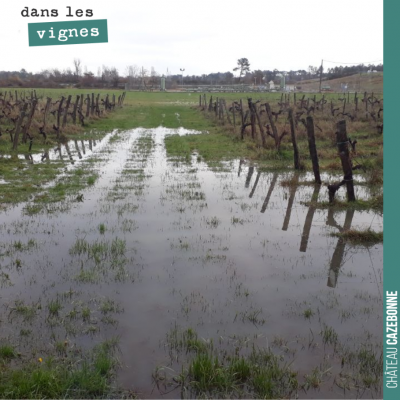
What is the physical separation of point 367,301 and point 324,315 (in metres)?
0.70

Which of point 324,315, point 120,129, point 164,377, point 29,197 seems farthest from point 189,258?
point 120,129

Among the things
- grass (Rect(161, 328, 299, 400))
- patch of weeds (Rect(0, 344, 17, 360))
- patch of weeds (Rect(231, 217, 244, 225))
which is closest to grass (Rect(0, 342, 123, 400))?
patch of weeds (Rect(0, 344, 17, 360))

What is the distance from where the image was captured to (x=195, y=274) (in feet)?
19.7

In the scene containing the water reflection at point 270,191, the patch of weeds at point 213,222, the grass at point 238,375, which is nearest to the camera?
the grass at point 238,375

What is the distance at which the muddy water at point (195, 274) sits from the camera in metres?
4.46

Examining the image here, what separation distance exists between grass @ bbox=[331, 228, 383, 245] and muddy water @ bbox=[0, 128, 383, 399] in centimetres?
19

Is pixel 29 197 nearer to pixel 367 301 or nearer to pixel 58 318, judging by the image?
pixel 58 318

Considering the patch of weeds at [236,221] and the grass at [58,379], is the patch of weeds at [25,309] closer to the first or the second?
the grass at [58,379]

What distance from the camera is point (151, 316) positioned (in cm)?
489

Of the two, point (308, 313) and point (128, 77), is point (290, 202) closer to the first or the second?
point (308, 313)

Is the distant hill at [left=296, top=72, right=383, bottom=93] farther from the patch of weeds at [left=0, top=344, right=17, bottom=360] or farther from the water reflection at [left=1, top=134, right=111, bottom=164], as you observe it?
the patch of weeds at [left=0, top=344, right=17, bottom=360]

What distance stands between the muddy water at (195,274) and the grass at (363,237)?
0.63ft

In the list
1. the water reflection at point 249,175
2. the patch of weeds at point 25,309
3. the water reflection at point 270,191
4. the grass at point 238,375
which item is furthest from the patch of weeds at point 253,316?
the water reflection at point 249,175

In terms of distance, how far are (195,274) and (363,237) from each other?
3041 mm
